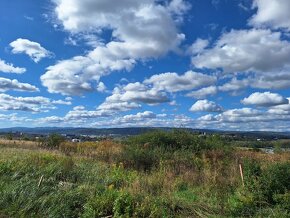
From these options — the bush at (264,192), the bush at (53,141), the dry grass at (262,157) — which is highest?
the bush at (53,141)

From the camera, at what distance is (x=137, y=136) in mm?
27828

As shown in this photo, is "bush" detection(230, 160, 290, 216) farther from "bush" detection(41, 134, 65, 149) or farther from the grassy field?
"bush" detection(41, 134, 65, 149)

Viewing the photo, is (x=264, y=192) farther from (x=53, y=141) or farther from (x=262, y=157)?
(x=53, y=141)

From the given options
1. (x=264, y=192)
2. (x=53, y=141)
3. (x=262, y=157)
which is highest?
(x=53, y=141)

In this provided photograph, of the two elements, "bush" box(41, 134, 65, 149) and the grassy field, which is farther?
"bush" box(41, 134, 65, 149)

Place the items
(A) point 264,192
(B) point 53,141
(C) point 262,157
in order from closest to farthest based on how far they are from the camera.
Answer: (A) point 264,192, (C) point 262,157, (B) point 53,141

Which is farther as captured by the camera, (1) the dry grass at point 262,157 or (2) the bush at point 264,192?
(1) the dry grass at point 262,157

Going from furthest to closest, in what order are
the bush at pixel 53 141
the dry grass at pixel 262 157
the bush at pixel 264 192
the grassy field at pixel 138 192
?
the bush at pixel 53 141 → the dry grass at pixel 262 157 → the bush at pixel 264 192 → the grassy field at pixel 138 192

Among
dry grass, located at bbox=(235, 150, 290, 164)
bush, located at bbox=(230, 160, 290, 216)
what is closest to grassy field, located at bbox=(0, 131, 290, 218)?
bush, located at bbox=(230, 160, 290, 216)

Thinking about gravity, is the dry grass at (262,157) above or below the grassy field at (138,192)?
above

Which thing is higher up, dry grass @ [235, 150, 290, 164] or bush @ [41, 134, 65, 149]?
bush @ [41, 134, 65, 149]

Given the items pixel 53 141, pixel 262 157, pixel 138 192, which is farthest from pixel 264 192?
pixel 53 141

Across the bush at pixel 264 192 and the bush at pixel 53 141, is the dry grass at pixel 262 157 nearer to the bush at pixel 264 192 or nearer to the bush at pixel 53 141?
the bush at pixel 264 192

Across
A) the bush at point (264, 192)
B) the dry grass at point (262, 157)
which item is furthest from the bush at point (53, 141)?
the bush at point (264, 192)
